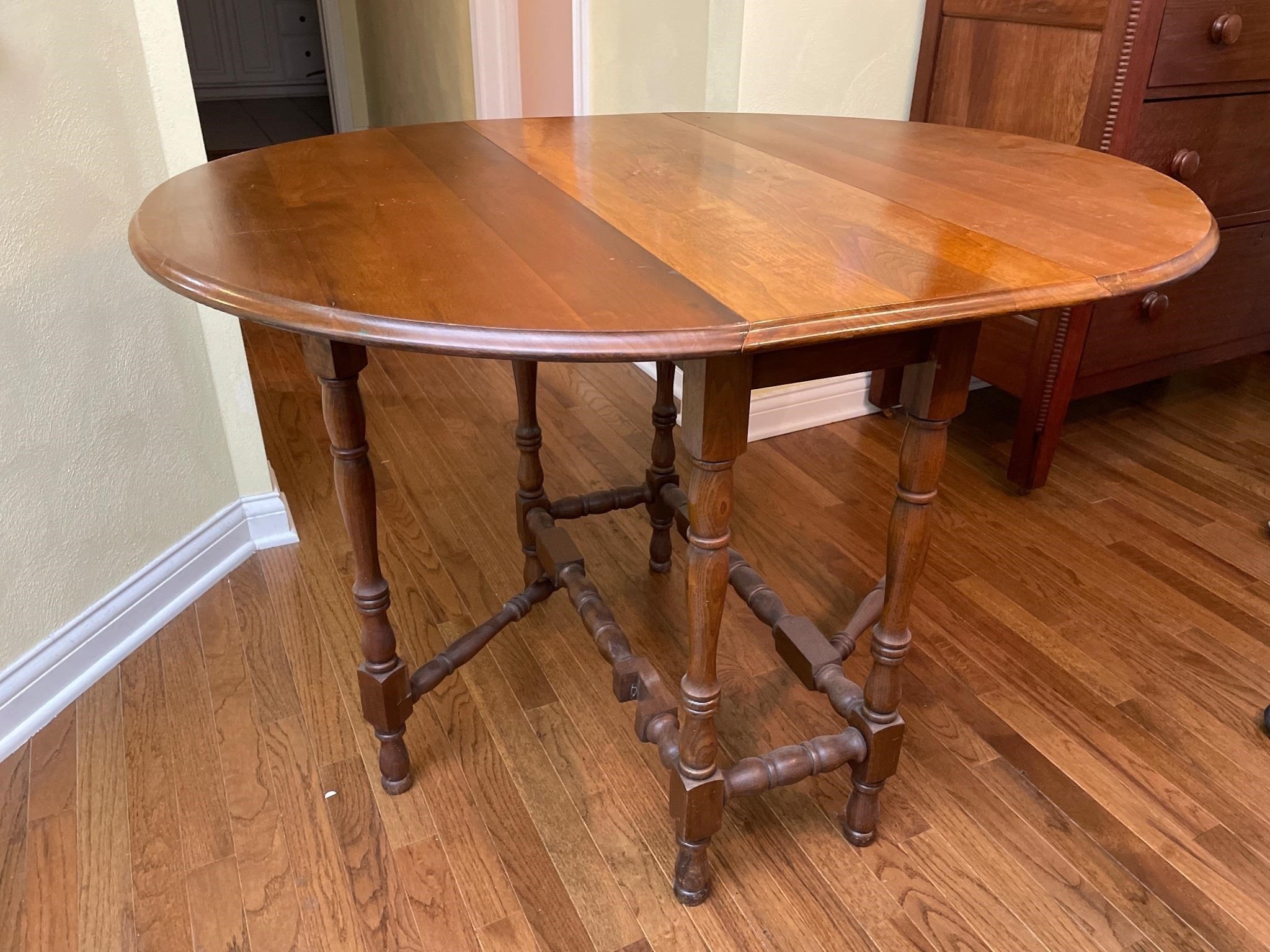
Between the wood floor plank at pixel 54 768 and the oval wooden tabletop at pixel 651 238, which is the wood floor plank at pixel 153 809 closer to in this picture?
the wood floor plank at pixel 54 768

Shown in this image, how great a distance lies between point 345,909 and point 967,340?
99cm

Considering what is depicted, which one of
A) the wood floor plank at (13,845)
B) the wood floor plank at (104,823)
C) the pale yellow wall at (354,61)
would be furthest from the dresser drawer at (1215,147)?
the pale yellow wall at (354,61)

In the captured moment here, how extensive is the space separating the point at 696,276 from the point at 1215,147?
1.59 metres

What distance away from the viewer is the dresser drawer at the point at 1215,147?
70.9 inches

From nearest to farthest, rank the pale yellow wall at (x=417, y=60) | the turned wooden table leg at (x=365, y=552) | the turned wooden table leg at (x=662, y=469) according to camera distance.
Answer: the turned wooden table leg at (x=365, y=552) → the turned wooden table leg at (x=662, y=469) → the pale yellow wall at (x=417, y=60)

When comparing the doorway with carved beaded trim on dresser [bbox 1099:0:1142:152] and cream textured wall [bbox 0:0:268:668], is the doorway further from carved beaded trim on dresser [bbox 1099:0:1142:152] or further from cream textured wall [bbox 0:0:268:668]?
carved beaded trim on dresser [bbox 1099:0:1142:152]

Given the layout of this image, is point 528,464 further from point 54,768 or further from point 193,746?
point 54,768

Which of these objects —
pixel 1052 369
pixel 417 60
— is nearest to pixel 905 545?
pixel 1052 369

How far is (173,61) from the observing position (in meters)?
1.49

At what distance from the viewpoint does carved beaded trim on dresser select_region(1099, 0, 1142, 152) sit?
1.67 meters

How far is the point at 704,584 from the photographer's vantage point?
996 mm

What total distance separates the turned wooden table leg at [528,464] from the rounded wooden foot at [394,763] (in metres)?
0.36

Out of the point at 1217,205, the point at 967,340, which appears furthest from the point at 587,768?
the point at 1217,205

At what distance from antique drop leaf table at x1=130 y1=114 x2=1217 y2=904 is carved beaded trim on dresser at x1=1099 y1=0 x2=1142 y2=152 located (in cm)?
47
